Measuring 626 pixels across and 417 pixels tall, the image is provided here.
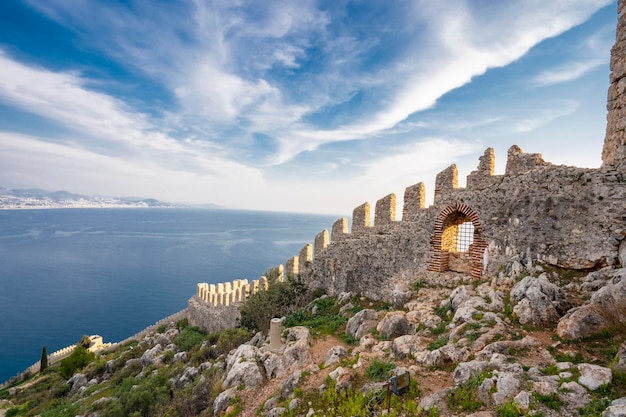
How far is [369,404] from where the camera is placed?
Answer: 664cm

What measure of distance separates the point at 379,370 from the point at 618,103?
9.89m

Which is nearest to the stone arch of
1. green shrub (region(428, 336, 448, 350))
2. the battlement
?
green shrub (region(428, 336, 448, 350))

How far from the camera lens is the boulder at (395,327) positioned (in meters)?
9.95

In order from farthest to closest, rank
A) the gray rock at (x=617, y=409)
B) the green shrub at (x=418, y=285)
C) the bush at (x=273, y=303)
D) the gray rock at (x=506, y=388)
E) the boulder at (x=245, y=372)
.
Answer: the bush at (x=273, y=303) → the green shrub at (x=418, y=285) → the boulder at (x=245, y=372) → the gray rock at (x=506, y=388) → the gray rock at (x=617, y=409)

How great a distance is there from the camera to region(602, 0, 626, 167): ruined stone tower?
338 inches

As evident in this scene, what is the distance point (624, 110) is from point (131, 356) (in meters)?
30.7

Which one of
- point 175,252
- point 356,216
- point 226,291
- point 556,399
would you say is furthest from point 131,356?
point 175,252

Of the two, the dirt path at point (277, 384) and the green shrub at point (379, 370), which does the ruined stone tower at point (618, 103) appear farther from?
the dirt path at point (277, 384)

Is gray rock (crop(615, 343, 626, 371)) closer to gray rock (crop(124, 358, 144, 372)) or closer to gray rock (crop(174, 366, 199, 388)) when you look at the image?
gray rock (crop(174, 366, 199, 388))

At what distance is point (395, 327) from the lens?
33.0ft

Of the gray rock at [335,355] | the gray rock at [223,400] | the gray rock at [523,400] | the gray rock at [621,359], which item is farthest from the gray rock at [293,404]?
the gray rock at [621,359]

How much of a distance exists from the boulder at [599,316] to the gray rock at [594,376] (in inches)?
61.3

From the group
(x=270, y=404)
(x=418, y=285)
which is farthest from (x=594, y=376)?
(x=418, y=285)

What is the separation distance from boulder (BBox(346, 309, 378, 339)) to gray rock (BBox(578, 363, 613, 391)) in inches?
258
